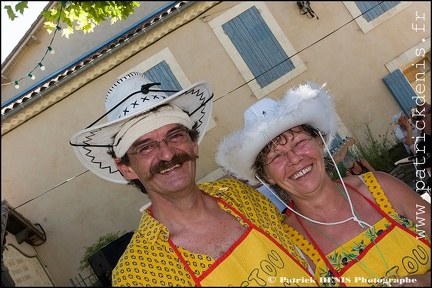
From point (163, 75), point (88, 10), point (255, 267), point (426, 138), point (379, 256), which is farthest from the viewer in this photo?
point (163, 75)

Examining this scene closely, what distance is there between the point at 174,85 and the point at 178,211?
822 cm

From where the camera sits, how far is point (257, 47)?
10.5 meters

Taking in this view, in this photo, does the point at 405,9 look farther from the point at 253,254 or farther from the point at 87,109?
the point at 253,254

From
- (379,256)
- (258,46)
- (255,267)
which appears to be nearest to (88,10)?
(255,267)

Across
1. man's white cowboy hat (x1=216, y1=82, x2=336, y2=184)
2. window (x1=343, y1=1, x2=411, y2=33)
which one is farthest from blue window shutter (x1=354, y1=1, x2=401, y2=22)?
man's white cowboy hat (x1=216, y1=82, x2=336, y2=184)

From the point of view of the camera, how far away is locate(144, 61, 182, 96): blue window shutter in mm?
11008

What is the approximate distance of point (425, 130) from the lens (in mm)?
6238

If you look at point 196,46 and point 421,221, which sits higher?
point 196,46

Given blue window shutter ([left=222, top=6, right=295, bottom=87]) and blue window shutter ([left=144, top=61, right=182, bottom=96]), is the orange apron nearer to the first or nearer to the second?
blue window shutter ([left=222, top=6, right=295, bottom=87])

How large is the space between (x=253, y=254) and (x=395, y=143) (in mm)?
8225

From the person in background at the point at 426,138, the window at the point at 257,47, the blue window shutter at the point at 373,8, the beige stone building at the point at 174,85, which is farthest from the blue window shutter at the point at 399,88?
the person in background at the point at 426,138

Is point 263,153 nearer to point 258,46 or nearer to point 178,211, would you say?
point 178,211

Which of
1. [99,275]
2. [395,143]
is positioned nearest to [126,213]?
[99,275]

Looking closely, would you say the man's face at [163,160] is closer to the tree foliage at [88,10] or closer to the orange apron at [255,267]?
the orange apron at [255,267]
